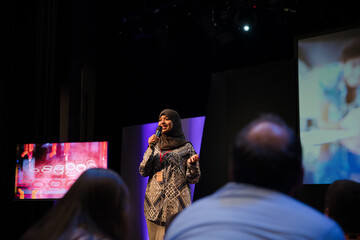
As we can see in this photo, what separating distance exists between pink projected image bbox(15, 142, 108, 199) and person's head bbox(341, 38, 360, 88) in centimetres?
266

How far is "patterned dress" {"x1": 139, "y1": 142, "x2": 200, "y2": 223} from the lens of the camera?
3619 mm

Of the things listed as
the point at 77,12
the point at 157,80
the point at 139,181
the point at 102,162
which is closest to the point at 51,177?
the point at 102,162

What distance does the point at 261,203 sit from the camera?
922mm

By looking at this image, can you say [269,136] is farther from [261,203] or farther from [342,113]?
[342,113]

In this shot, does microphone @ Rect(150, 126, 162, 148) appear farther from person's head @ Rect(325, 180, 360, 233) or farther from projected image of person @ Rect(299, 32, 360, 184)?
person's head @ Rect(325, 180, 360, 233)

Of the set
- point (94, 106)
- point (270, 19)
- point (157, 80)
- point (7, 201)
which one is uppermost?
point (270, 19)

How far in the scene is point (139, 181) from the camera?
18.1 ft

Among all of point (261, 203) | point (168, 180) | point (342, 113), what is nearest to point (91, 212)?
point (261, 203)

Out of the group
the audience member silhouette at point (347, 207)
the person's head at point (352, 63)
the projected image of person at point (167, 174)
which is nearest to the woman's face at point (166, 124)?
the projected image of person at point (167, 174)

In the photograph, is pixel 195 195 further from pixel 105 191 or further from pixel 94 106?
pixel 105 191

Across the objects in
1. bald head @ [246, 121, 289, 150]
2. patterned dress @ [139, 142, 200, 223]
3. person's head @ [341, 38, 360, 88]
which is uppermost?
person's head @ [341, 38, 360, 88]

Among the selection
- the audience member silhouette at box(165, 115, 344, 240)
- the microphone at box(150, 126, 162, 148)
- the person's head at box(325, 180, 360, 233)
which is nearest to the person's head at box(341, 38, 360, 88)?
Result: the microphone at box(150, 126, 162, 148)

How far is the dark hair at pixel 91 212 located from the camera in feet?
3.51

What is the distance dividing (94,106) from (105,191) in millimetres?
4818
